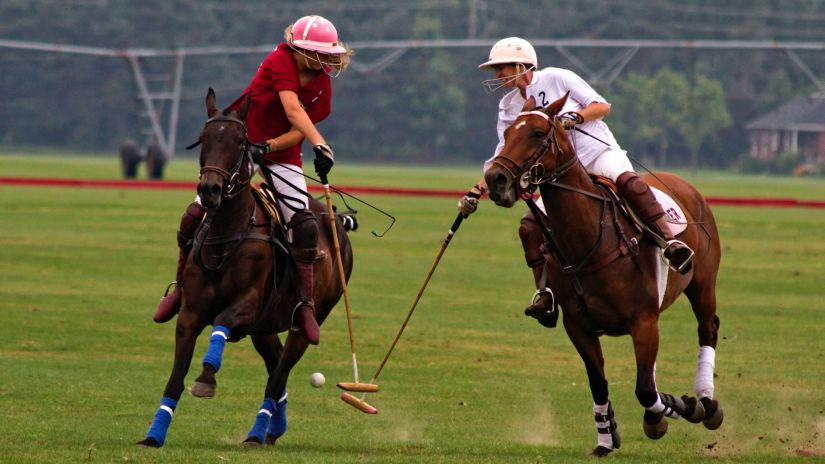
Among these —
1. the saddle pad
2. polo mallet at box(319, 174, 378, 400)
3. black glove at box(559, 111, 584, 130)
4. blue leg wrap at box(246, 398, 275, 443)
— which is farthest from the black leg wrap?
blue leg wrap at box(246, 398, 275, 443)

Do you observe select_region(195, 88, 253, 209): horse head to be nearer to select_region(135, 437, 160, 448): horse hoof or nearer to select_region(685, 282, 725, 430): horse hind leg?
select_region(135, 437, 160, 448): horse hoof

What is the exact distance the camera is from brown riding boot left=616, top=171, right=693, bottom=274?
902 centimetres

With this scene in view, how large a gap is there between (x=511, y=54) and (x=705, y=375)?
2.57 meters

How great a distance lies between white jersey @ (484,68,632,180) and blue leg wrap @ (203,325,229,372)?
Result: 2.01 metres

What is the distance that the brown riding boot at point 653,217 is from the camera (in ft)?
29.6

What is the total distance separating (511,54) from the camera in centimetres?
922

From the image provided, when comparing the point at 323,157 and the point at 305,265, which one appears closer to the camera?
the point at 323,157

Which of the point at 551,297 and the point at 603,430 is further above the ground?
the point at 551,297

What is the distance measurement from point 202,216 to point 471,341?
21.7 ft

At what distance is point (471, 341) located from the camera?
15180 millimetres

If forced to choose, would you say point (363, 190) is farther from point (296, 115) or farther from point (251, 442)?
point (251, 442)

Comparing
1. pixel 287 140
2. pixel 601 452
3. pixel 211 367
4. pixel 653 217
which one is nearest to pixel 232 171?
pixel 287 140

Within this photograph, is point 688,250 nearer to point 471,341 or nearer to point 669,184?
point 669,184

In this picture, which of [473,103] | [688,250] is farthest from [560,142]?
[473,103]
